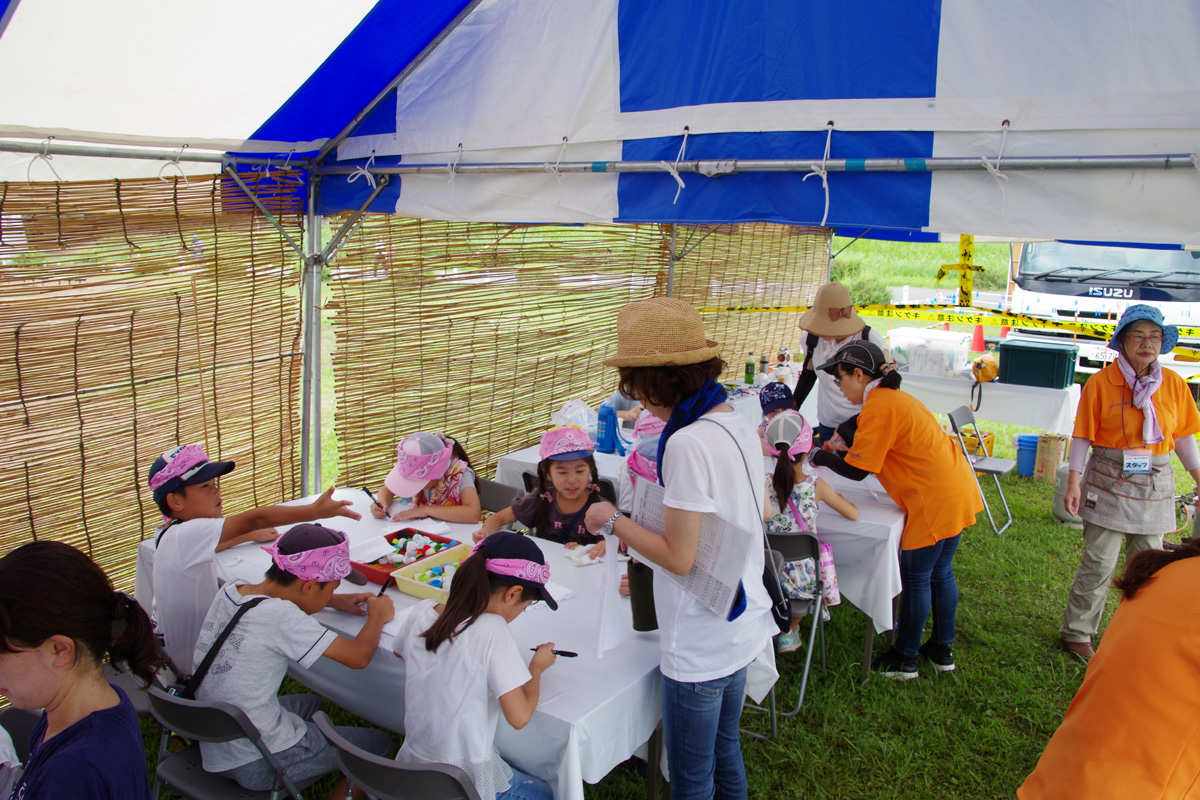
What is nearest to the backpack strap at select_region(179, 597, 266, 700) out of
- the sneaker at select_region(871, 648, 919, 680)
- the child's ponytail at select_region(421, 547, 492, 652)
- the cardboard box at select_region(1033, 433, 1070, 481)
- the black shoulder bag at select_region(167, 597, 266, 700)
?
the black shoulder bag at select_region(167, 597, 266, 700)

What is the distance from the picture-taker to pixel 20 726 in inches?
81.4

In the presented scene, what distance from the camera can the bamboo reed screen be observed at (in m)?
3.25

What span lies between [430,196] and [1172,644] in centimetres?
330

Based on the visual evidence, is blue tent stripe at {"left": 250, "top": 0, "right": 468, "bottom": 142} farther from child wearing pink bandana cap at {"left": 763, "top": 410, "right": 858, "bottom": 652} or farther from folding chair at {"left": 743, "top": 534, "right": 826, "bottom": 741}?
folding chair at {"left": 743, "top": 534, "right": 826, "bottom": 741}

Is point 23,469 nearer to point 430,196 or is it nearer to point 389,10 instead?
point 430,196

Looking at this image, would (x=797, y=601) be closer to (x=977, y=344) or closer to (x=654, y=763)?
(x=654, y=763)

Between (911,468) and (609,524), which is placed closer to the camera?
(609,524)

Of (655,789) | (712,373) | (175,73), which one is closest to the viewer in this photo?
(712,373)

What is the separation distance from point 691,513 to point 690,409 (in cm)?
26

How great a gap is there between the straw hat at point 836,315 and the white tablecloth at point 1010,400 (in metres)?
2.24

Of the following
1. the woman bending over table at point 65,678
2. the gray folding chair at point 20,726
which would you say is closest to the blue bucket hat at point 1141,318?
the woman bending over table at point 65,678

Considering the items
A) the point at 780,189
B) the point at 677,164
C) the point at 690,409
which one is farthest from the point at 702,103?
the point at 690,409

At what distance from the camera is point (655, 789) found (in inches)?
89.7

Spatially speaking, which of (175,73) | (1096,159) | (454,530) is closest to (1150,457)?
(1096,159)
